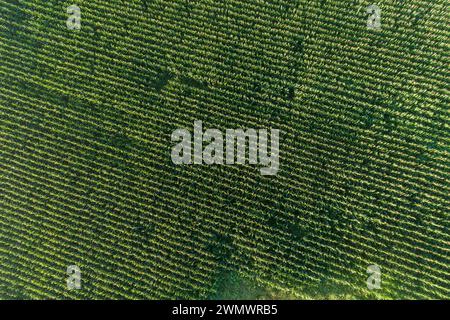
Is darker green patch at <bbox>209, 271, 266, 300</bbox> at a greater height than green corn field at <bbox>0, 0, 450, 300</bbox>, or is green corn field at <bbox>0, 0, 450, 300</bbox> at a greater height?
green corn field at <bbox>0, 0, 450, 300</bbox>

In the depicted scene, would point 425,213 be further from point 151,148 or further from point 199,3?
point 199,3

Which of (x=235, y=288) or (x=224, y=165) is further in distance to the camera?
(x=224, y=165)

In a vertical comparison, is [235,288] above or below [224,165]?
below

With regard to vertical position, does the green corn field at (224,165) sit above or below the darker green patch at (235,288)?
above

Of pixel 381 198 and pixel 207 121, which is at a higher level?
pixel 207 121

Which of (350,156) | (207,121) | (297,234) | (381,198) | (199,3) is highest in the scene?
(199,3)
